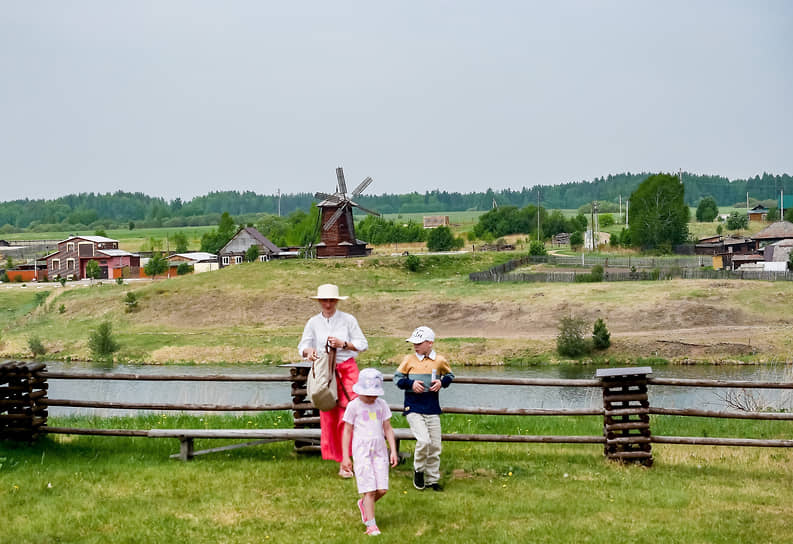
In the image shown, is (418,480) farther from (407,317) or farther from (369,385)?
(407,317)

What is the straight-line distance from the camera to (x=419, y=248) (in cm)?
12331

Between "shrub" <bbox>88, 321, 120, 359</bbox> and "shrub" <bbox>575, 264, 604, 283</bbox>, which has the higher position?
"shrub" <bbox>575, 264, 604, 283</bbox>

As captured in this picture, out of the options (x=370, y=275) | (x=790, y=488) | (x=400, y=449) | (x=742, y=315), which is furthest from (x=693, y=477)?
(x=370, y=275)

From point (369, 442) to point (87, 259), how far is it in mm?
102196

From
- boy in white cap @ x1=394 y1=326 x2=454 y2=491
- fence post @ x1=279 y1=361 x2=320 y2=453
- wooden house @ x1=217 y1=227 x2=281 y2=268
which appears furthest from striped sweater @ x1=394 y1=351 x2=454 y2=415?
wooden house @ x1=217 y1=227 x2=281 y2=268

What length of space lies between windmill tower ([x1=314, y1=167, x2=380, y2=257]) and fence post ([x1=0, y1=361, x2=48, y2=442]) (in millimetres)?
74203

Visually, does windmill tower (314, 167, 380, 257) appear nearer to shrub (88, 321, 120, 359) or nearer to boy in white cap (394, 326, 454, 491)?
shrub (88, 321, 120, 359)

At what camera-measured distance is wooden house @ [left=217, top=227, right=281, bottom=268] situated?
362 ft

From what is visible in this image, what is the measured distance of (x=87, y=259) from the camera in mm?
→ 105500

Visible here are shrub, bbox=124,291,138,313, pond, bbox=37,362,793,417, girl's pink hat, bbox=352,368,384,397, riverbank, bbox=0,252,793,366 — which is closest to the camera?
girl's pink hat, bbox=352,368,384,397

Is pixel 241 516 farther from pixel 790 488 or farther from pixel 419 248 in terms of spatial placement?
pixel 419 248

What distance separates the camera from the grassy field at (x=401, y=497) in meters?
9.07

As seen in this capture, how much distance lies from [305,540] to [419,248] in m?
115

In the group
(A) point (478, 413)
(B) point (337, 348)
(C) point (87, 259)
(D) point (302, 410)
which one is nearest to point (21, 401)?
(D) point (302, 410)
